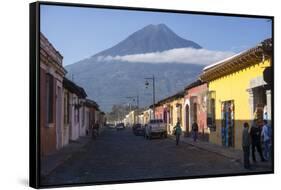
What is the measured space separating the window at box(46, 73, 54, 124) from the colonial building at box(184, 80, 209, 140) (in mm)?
2759

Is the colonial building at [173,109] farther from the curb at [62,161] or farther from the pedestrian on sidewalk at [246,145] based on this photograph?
the curb at [62,161]

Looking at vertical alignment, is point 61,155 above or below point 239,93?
below

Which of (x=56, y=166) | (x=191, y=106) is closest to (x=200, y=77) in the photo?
(x=191, y=106)

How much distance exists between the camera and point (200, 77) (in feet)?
37.3

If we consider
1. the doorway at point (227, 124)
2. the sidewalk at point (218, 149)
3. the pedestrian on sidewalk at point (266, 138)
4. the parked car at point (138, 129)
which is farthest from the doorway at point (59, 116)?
the pedestrian on sidewalk at point (266, 138)

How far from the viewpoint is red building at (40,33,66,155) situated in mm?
9711

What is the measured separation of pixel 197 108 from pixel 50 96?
3.12 m

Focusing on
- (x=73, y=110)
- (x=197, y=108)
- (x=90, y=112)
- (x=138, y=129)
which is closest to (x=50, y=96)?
(x=73, y=110)

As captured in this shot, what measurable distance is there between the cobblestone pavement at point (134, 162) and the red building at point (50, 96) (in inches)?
20.1

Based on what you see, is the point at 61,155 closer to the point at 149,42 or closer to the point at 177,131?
the point at 177,131

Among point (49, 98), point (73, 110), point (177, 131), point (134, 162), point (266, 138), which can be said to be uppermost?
point (49, 98)

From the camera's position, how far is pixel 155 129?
1144 cm

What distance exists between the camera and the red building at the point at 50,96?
31.9ft

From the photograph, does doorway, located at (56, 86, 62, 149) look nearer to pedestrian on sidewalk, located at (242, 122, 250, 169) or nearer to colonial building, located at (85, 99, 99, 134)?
colonial building, located at (85, 99, 99, 134)
